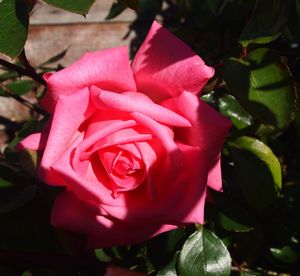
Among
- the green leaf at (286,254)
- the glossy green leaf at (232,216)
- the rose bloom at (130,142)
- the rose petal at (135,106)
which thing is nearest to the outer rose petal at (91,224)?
the rose bloom at (130,142)

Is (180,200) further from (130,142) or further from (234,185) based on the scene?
(234,185)

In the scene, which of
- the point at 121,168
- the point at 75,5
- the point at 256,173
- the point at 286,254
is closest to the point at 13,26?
the point at 75,5

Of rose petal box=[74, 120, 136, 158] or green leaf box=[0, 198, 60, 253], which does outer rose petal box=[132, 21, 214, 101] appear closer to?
rose petal box=[74, 120, 136, 158]

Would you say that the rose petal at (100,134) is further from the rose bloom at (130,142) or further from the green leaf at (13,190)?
the green leaf at (13,190)

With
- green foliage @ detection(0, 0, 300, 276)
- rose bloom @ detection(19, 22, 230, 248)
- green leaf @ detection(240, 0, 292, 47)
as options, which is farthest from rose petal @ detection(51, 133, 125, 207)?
green leaf @ detection(240, 0, 292, 47)

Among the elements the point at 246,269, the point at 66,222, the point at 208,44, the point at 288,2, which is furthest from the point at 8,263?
the point at 208,44

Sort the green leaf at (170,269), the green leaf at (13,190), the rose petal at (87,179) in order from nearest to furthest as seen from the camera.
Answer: the rose petal at (87,179) → the green leaf at (13,190) → the green leaf at (170,269)
